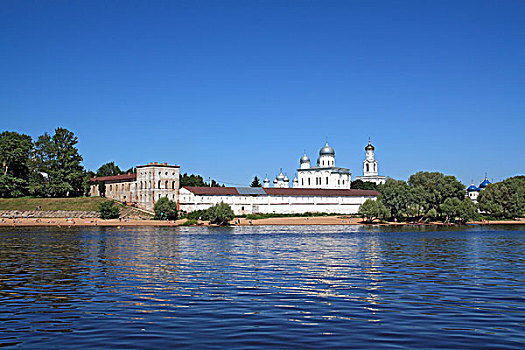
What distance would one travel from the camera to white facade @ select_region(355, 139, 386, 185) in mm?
149875

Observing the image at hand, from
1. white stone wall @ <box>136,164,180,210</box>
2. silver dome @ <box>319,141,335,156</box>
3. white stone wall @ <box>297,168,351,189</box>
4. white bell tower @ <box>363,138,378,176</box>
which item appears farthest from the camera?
white bell tower @ <box>363,138,378,176</box>

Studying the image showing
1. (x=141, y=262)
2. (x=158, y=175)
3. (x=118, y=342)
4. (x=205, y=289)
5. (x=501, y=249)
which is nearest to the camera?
(x=118, y=342)

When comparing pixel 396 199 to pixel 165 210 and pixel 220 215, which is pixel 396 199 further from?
pixel 165 210

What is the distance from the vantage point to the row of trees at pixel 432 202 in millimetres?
84062

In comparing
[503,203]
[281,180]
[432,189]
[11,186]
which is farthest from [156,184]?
[281,180]

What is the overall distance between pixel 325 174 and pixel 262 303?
11296cm

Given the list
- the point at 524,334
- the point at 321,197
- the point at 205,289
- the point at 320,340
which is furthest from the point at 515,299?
the point at 321,197

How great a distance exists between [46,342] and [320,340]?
664 cm

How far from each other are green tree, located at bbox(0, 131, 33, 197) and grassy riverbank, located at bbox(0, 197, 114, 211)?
3.11m

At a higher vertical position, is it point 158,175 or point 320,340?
point 158,175

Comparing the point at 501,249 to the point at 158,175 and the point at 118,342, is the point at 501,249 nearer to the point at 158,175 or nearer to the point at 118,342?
the point at 118,342

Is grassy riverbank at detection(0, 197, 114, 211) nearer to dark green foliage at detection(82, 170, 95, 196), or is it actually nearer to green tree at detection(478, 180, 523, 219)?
dark green foliage at detection(82, 170, 95, 196)

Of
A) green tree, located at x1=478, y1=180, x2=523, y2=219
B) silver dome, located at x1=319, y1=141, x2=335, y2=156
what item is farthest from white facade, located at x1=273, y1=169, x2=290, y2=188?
green tree, located at x1=478, y1=180, x2=523, y2=219

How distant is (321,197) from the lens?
106 m
